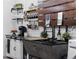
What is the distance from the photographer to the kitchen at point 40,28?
11.9 feet

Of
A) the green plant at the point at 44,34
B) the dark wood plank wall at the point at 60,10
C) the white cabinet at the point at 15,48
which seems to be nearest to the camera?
the dark wood plank wall at the point at 60,10

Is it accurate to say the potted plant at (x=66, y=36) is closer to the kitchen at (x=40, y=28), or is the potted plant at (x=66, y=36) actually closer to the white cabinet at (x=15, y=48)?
the kitchen at (x=40, y=28)

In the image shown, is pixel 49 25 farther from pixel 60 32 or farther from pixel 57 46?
pixel 57 46

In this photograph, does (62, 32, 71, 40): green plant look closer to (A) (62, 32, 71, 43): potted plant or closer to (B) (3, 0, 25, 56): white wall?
(A) (62, 32, 71, 43): potted plant

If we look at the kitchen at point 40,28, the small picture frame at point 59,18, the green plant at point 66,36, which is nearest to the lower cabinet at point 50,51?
the kitchen at point 40,28

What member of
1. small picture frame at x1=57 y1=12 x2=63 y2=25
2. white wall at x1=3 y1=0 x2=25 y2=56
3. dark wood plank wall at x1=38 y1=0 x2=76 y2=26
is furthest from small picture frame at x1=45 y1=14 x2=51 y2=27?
white wall at x1=3 y1=0 x2=25 y2=56

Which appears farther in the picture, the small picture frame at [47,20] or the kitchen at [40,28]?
the small picture frame at [47,20]

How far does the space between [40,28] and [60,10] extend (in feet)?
4.17

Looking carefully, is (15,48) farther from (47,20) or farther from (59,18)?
(59,18)

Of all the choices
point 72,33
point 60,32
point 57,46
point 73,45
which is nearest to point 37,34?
point 60,32

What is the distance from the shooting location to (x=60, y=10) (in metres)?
4.32

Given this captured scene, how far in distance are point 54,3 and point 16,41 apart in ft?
7.11

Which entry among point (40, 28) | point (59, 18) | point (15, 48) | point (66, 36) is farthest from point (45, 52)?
point (15, 48)

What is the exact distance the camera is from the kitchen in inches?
143
